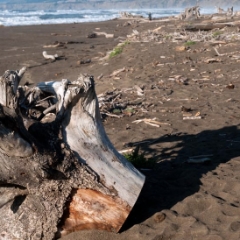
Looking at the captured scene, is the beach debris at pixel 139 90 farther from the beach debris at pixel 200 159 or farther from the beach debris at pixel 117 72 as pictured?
the beach debris at pixel 200 159

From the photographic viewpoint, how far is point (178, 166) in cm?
543

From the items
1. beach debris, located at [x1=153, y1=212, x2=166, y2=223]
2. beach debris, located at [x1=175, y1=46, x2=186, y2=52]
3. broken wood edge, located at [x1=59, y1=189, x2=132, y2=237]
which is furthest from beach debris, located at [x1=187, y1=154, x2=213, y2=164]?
beach debris, located at [x1=175, y1=46, x2=186, y2=52]

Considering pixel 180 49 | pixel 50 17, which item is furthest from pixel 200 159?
pixel 50 17

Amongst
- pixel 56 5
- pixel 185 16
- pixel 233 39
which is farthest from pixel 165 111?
pixel 56 5

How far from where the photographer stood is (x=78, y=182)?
3.91 meters

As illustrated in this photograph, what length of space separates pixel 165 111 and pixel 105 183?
182 inches

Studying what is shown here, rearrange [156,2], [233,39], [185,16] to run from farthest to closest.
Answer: [156,2] < [185,16] < [233,39]

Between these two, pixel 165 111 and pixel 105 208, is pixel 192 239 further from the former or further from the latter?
pixel 165 111

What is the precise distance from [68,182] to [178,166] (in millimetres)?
1865

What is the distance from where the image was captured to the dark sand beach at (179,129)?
4.13m

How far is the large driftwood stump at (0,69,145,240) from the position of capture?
3877 mm

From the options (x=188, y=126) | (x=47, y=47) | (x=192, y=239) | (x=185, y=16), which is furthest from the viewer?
(x=185, y=16)

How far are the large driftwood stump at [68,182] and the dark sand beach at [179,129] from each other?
0.19 m

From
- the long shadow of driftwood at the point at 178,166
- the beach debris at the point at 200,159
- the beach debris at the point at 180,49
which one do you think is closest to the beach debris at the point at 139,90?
the long shadow of driftwood at the point at 178,166
